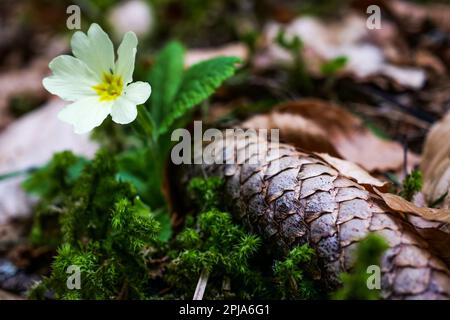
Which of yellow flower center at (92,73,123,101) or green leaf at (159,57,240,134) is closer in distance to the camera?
yellow flower center at (92,73,123,101)

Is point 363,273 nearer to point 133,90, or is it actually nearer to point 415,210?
point 415,210

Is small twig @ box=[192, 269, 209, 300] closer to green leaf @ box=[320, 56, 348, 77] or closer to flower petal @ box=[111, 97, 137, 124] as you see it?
flower petal @ box=[111, 97, 137, 124]

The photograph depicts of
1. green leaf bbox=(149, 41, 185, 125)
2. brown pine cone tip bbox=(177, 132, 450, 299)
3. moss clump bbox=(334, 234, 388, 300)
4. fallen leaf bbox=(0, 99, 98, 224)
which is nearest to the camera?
moss clump bbox=(334, 234, 388, 300)

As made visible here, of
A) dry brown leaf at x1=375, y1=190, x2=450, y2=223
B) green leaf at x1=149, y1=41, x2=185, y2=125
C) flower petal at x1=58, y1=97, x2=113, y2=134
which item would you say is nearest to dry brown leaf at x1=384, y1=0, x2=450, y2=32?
green leaf at x1=149, y1=41, x2=185, y2=125

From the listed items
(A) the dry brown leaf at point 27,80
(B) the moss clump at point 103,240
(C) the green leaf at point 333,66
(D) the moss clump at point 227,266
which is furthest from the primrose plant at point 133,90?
(A) the dry brown leaf at point 27,80

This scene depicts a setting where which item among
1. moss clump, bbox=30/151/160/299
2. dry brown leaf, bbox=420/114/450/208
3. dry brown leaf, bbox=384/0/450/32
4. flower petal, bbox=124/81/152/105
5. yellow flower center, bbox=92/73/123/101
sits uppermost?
dry brown leaf, bbox=384/0/450/32

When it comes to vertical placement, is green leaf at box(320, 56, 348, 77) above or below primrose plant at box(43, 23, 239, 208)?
above

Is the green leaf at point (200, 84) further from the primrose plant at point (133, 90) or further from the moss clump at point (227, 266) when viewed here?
the moss clump at point (227, 266)

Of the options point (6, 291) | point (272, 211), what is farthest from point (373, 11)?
point (6, 291)
